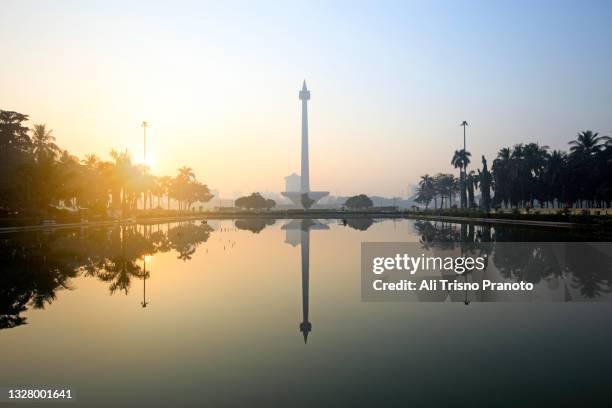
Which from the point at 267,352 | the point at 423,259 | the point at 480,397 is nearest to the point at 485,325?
the point at 480,397

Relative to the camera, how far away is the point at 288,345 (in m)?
9.92

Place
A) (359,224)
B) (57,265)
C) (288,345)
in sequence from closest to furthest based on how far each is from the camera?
(288,345)
(57,265)
(359,224)

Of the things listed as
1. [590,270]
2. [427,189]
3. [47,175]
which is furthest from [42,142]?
[427,189]

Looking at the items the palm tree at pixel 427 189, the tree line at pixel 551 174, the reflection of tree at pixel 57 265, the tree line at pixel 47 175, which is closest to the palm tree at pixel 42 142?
the tree line at pixel 47 175

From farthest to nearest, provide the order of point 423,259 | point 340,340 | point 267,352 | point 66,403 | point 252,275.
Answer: point 423,259 → point 252,275 → point 340,340 → point 267,352 → point 66,403

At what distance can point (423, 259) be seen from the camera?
76.2ft

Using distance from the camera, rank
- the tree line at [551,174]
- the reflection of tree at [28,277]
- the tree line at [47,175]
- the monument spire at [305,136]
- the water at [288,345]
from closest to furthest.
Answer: the water at [288,345], the reflection of tree at [28,277], the tree line at [47,175], the tree line at [551,174], the monument spire at [305,136]

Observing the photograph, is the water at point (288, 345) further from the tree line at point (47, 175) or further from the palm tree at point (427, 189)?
the palm tree at point (427, 189)

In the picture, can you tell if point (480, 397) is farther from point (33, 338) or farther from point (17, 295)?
point (17, 295)

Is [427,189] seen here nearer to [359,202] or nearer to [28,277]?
[359,202]

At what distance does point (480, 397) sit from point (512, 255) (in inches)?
713

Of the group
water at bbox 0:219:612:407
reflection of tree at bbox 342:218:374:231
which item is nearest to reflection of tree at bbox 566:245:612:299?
water at bbox 0:219:612:407

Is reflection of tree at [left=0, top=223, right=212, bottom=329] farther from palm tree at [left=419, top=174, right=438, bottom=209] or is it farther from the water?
palm tree at [left=419, top=174, right=438, bottom=209]

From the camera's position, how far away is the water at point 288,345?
7543 mm
